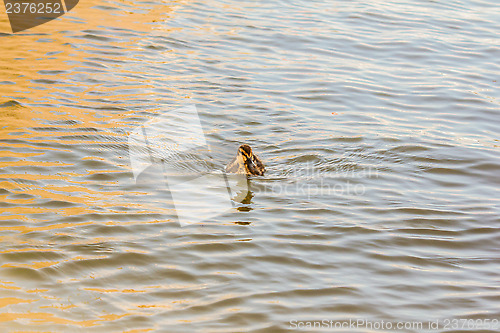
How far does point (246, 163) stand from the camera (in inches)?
319

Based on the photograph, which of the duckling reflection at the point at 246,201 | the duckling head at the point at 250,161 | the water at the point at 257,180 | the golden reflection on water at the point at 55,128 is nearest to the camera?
the water at the point at 257,180

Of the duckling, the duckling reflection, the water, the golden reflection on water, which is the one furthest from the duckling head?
the golden reflection on water

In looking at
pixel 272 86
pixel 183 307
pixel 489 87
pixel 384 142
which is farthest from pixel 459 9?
pixel 183 307

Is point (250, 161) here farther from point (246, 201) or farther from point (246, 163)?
point (246, 201)

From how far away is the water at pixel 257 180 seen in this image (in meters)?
5.58

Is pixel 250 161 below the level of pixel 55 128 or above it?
below

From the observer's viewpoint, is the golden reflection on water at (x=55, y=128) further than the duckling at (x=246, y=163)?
No

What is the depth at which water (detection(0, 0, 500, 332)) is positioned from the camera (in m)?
5.58

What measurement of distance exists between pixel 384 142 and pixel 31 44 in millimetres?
7672

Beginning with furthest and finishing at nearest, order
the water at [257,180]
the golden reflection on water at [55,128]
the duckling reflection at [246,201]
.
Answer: the duckling reflection at [246,201] < the golden reflection on water at [55,128] < the water at [257,180]

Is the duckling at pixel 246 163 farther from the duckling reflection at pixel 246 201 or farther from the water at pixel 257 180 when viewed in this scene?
the duckling reflection at pixel 246 201

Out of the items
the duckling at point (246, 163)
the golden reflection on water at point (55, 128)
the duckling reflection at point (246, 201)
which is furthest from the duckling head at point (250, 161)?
the golden reflection on water at point (55, 128)

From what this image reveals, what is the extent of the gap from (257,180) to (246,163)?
1.10ft

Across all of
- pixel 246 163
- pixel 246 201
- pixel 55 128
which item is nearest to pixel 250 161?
pixel 246 163
